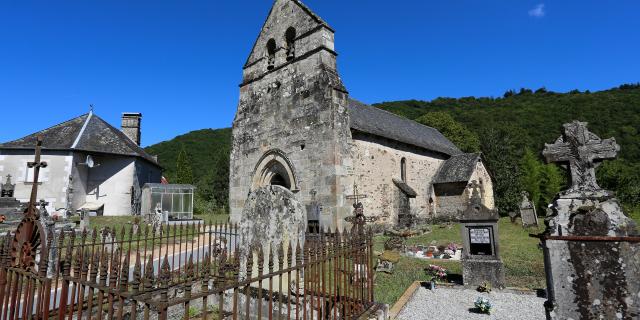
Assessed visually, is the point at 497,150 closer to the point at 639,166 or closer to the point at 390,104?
the point at 639,166

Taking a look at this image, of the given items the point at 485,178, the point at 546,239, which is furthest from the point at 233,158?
the point at 485,178

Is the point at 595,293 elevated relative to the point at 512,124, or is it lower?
lower

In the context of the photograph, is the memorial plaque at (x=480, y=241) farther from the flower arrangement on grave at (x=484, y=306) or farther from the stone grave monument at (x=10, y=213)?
the stone grave monument at (x=10, y=213)

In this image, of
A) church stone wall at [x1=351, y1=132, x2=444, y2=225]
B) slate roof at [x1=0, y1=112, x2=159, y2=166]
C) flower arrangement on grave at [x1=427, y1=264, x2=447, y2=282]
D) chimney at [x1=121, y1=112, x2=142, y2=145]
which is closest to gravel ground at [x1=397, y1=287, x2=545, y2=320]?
flower arrangement on grave at [x1=427, y1=264, x2=447, y2=282]

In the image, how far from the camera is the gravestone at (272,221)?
540cm

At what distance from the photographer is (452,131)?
131 ft

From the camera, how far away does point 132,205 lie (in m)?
24.7

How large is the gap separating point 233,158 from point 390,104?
2160 inches

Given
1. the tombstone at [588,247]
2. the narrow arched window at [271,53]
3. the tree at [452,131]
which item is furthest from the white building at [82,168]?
the tree at [452,131]

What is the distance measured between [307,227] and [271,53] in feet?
36.2

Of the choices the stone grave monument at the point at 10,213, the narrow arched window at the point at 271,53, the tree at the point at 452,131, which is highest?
the tree at the point at 452,131

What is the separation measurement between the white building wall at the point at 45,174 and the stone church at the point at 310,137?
13.3 meters

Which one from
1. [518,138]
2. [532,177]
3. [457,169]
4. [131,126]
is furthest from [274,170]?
[518,138]

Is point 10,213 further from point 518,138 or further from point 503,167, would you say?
point 518,138
